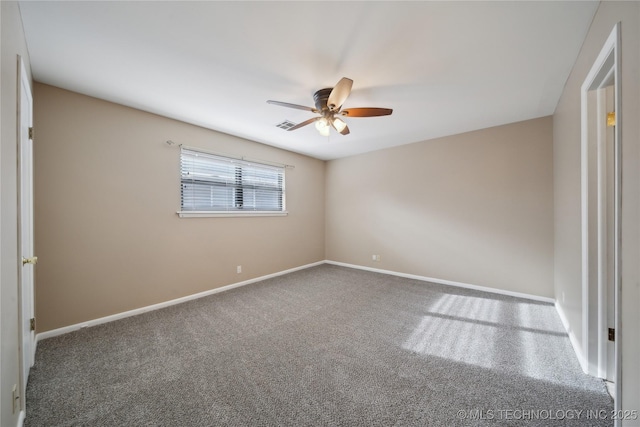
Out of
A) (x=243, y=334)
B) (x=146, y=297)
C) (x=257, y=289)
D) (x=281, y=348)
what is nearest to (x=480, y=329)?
(x=281, y=348)

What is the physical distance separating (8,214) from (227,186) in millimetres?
2596

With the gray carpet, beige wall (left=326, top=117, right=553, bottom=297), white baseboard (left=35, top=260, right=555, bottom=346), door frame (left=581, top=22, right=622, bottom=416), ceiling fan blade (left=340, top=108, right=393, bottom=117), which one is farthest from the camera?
beige wall (left=326, top=117, right=553, bottom=297)

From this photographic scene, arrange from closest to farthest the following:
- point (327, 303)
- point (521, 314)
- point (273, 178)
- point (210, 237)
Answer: point (521, 314) < point (327, 303) < point (210, 237) < point (273, 178)

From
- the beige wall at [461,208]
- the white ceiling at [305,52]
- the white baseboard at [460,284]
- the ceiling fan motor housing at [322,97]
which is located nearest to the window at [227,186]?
the white ceiling at [305,52]

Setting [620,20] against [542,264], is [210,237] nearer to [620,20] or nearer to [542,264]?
[620,20]

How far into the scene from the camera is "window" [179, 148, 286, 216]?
3334 millimetres

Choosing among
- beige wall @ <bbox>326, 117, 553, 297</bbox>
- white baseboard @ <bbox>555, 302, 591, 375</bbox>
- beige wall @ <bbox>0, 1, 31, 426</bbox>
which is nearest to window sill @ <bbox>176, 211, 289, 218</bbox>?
beige wall @ <bbox>326, 117, 553, 297</bbox>

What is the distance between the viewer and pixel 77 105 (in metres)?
2.46

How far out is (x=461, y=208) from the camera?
149 inches

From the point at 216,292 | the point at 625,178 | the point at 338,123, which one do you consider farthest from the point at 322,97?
the point at 216,292

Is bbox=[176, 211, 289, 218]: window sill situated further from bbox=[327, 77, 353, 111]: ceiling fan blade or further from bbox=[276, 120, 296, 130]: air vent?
bbox=[327, 77, 353, 111]: ceiling fan blade

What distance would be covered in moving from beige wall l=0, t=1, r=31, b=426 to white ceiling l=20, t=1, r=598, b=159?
0.41m

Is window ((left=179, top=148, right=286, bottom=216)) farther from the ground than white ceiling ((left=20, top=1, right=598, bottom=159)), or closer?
closer

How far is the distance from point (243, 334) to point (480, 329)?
8.10ft
